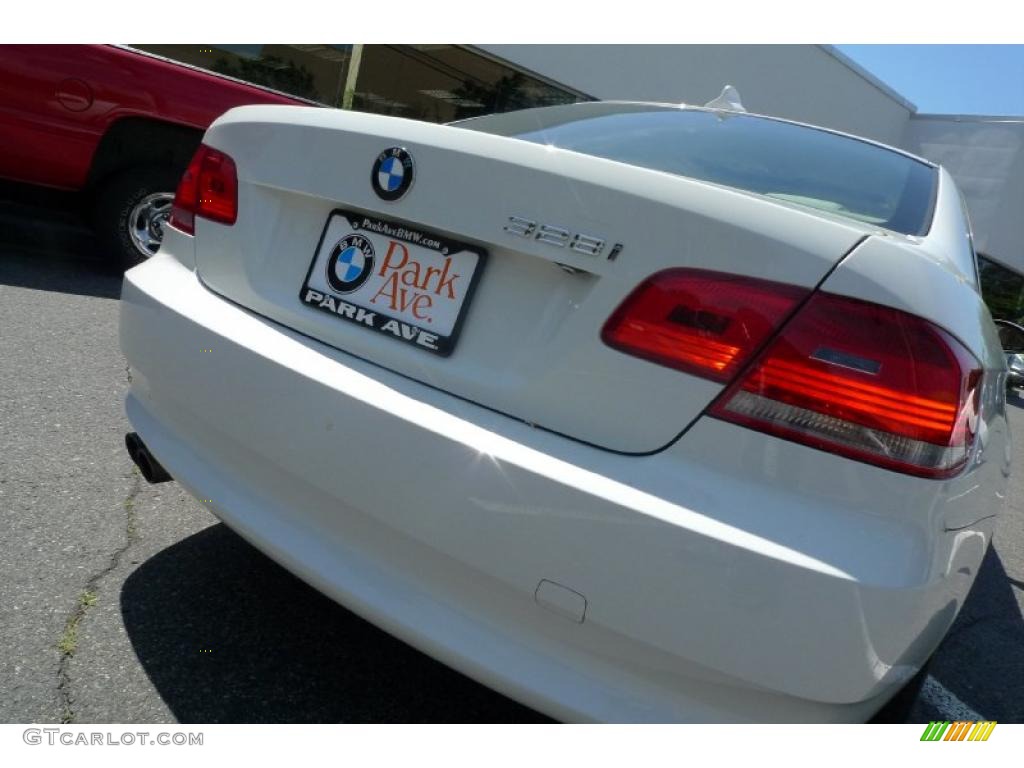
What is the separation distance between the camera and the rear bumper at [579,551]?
1.29 meters

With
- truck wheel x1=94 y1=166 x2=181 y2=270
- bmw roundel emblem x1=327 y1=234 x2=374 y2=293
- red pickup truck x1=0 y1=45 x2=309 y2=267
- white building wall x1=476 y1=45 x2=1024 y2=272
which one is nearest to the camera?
bmw roundel emblem x1=327 y1=234 x2=374 y2=293

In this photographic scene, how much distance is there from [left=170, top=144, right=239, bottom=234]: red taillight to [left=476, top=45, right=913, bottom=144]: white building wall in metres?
9.66

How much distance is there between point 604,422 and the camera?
1445 mm

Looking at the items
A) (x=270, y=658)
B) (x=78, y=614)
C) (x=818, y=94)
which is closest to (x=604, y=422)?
(x=270, y=658)

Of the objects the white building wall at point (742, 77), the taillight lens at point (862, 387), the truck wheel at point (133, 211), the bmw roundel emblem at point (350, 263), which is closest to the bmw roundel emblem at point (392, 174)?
the bmw roundel emblem at point (350, 263)

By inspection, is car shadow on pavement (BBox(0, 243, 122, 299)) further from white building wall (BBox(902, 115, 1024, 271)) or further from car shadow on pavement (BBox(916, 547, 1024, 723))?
white building wall (BBox(902, 115, 1024, 271))

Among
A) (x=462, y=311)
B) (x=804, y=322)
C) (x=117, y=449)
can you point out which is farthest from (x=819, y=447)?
(x=117, y=449)

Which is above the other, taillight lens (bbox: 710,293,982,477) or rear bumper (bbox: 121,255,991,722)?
taillight lens (bbox: 710,293,982,477)

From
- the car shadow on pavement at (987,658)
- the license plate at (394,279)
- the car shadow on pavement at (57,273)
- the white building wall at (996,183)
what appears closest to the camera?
the license plate at (394,279)

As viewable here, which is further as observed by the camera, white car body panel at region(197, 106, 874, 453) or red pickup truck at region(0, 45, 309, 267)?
red pickup truck at region(0, 45, 309, 267)

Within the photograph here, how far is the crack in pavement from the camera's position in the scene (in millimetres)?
1776

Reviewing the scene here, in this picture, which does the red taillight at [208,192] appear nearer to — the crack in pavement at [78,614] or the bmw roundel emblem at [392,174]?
the bmw roundel emblem at [392,174]

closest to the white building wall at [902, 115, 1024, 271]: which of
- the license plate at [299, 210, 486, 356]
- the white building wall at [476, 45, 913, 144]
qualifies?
the white building wall at [476, 45, 913, 144]

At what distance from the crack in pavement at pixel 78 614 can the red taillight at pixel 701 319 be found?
134 cm
